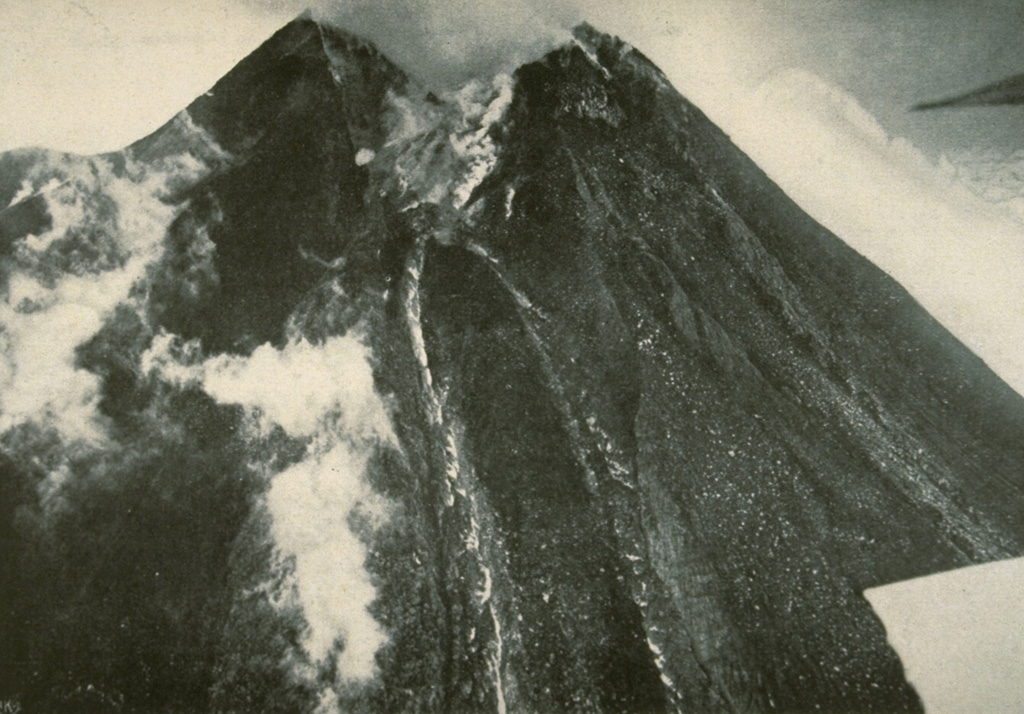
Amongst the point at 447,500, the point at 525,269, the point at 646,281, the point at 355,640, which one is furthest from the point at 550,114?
the point at 355,640

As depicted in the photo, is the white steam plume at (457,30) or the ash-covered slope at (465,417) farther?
the white steam plume at (457,30)

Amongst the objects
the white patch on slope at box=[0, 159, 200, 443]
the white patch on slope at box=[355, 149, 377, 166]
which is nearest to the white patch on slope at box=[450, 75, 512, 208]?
the white patch on slope at box=[355, 149, 377, 166]

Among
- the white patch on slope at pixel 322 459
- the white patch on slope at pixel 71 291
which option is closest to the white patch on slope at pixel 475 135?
the white patch on slope at pixel 322 459

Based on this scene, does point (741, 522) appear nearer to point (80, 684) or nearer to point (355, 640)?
point (355, 640)

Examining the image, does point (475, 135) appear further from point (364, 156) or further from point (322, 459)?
point (322, 459)

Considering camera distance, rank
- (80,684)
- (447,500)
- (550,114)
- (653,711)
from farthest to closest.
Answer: (550,114) < (447,500) < (80,684) < (653,711)

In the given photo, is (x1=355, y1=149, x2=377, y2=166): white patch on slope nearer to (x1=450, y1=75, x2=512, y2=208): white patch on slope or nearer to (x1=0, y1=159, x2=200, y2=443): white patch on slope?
(x1=450, y1=75, x2=512, y2=208): white patch on slope

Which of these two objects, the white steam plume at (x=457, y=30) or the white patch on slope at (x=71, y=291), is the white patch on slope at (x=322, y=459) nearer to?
the white patch on slope at (x=71, y=291)
